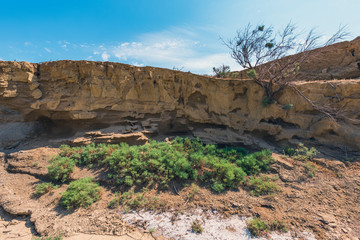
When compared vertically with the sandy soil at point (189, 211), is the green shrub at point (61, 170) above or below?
above

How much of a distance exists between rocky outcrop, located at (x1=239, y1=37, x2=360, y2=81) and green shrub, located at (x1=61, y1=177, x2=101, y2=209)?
34.6ft

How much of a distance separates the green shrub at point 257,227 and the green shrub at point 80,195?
371 centimetres

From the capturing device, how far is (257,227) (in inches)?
120

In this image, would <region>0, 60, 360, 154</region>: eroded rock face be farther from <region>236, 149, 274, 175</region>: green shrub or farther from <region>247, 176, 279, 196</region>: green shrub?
<region>247, 176, 279, 196</region>: green shrub

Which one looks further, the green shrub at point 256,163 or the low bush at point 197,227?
the green shrub at point 256,163

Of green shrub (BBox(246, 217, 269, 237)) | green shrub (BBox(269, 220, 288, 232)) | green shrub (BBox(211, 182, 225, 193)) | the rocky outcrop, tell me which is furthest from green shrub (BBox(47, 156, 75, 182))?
the rocky outcrop

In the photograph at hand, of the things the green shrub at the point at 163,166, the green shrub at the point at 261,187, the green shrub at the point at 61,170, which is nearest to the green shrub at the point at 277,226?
the green shrub at the point at 261,187

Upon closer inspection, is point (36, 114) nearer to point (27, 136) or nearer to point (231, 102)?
point (27, 136)

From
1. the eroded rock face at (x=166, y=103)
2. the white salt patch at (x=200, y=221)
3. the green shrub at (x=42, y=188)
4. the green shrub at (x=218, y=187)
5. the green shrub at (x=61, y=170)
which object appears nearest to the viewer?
the white salt patch at (x=200, y=221)

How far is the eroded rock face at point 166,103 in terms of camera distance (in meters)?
5.57

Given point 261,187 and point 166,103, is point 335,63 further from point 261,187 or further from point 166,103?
point 166,103

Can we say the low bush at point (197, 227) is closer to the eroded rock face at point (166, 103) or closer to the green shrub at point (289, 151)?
the eroded rock face at point (166, 103)

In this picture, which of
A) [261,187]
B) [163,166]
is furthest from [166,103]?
[261,187]

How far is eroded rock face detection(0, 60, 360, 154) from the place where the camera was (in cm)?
557
